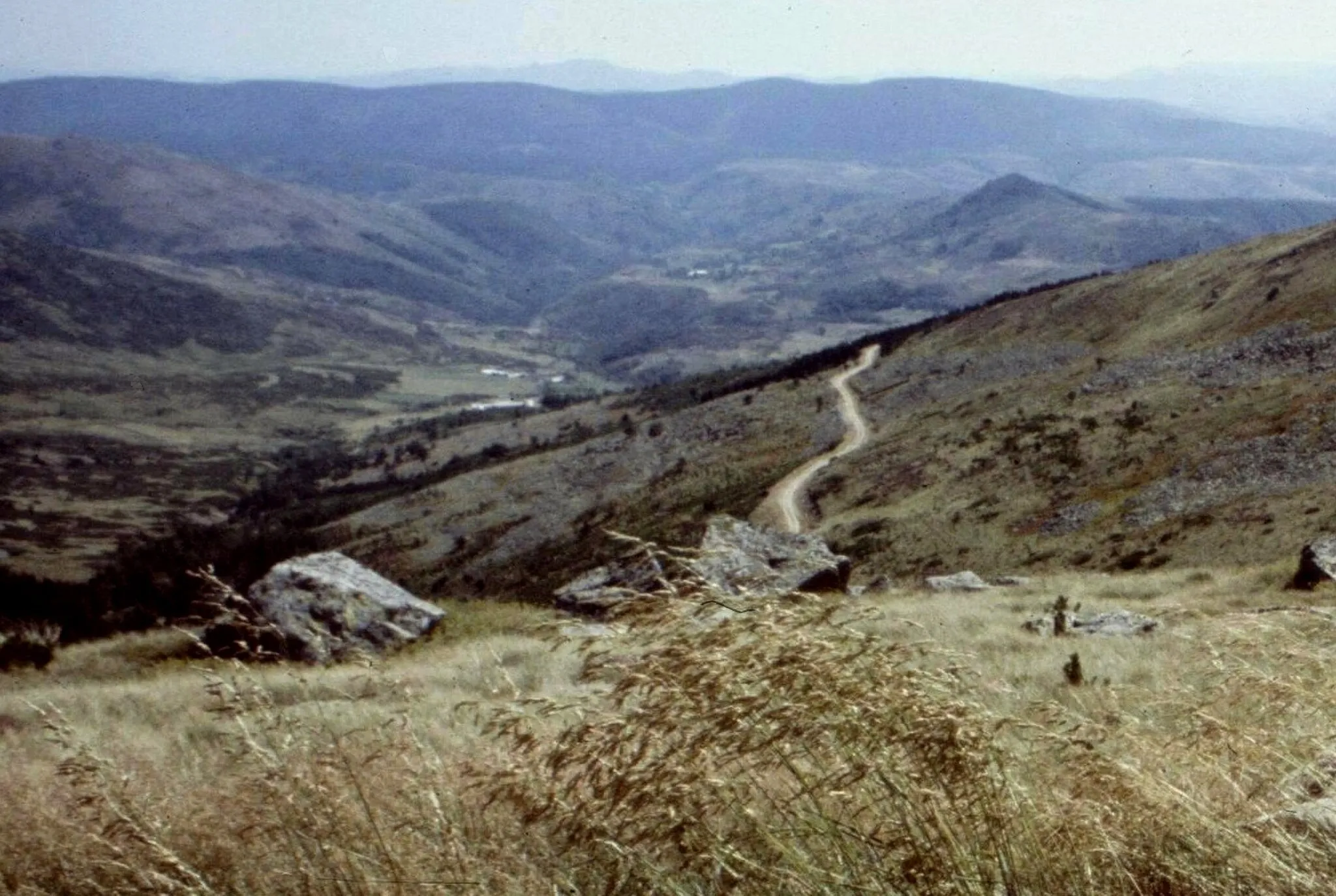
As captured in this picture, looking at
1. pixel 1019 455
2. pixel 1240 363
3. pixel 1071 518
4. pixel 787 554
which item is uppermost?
pixel 1240 363

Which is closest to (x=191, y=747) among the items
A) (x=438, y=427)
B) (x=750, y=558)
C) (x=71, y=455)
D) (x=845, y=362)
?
(x=750, y=558)

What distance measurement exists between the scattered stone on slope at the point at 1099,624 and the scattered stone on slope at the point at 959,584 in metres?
6.78

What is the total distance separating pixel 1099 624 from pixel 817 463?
148 ft

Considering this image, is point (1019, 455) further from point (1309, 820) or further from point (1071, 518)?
point (1309, 820)

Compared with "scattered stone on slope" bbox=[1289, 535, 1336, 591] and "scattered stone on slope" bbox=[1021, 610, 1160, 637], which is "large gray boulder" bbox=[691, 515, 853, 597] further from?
"scattered stone on slope" bbox=[1289, 535, 1336, 591]

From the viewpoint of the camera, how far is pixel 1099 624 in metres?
14.7

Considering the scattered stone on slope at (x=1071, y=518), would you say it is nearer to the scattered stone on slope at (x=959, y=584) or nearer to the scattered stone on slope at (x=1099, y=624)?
the scattered stone on slope at (x=959, y=584)

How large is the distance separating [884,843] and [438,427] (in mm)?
176797

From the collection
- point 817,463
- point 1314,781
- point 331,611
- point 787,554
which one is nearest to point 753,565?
point 787,554

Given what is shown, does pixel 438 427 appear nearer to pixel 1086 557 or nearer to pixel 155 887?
pixel 1086 557

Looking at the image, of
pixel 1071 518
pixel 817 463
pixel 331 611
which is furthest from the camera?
pixel 817 463

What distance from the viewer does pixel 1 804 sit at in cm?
635

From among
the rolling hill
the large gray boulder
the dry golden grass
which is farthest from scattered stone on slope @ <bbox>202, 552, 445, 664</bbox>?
the rolling hill

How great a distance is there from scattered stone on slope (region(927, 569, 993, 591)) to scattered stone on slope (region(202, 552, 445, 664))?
1168 cm
